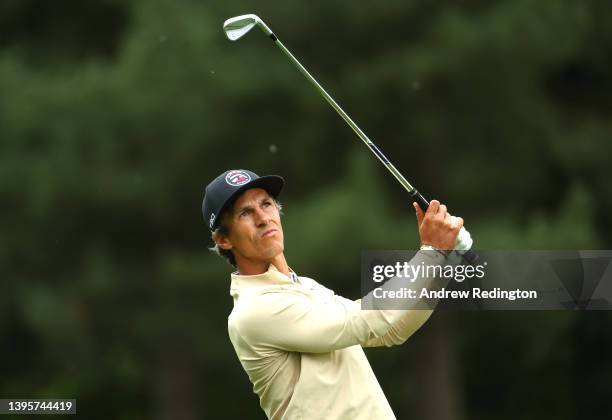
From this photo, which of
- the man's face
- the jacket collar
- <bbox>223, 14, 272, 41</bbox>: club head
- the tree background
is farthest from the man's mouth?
the tree background

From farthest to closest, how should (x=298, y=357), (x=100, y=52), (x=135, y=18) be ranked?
1. (x=100, y=52)
2. (x=135, y=18)
3. (x=298, y=357)

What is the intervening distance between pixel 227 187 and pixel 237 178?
0.16 ft

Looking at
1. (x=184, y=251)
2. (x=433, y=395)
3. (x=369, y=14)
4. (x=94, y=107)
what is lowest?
(x=433, y=395)

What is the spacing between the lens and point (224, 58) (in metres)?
12.3

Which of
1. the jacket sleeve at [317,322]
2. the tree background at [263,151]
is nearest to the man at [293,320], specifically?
the jacket sleeve at [317,322]

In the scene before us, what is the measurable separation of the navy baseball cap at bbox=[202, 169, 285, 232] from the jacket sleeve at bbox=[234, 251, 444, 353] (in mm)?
336

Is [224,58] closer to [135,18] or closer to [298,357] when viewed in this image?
[135,18]

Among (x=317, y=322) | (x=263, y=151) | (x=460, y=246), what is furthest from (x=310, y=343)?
(x=263, y=151)

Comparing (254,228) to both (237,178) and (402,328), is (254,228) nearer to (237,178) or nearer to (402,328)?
(237,178)

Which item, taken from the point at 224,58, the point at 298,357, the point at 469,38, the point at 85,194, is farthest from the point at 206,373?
the point at 298,357

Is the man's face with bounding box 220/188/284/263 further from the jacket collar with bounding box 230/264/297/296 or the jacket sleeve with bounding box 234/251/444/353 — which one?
the jacket sleeve with bounding box 234/251/444/353

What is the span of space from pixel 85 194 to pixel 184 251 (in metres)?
1.24

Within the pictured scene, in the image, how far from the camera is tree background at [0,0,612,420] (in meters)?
12.1

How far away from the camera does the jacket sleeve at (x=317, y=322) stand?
145 inches
